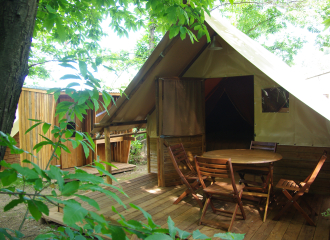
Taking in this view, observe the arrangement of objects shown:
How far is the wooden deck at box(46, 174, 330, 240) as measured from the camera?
2969mm

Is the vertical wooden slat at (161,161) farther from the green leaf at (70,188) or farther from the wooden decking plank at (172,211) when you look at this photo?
the green leaf at (70,188)

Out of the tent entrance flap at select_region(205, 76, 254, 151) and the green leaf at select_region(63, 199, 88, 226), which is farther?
the tent entrance flap at select_region(205, 76, 254, 151)

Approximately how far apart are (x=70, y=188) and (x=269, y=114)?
15.9 ft

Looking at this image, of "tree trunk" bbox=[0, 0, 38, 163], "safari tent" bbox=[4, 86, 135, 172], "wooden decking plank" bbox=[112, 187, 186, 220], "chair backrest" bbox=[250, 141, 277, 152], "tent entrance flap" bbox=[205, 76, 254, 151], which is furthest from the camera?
"tent entrance flap" bbox=[205, 76, 254, 151]

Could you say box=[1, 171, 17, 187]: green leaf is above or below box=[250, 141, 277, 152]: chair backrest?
above

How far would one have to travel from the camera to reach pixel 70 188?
699mm

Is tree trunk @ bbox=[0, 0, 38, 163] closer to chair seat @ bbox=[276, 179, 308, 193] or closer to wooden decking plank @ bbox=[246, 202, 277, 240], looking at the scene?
wooden decking plank @ bbox=[246, 202, 277, 240]

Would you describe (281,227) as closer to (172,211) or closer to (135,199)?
(172,211)

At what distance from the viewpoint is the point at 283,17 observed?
1277cm

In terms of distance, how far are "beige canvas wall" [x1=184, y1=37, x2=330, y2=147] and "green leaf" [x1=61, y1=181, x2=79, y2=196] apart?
186 inches

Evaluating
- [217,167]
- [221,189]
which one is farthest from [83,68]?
[221,189]

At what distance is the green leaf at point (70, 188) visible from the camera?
688mm

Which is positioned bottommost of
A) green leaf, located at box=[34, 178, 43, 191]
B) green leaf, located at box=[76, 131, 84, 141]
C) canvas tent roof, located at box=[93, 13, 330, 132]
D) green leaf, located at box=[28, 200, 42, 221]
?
green leaf, located at box=[28, 200, 42, 221]

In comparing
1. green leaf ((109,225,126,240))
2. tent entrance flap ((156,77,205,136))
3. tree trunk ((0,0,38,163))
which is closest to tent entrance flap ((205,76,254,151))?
tent entrance flap ((156,77,205,136))
